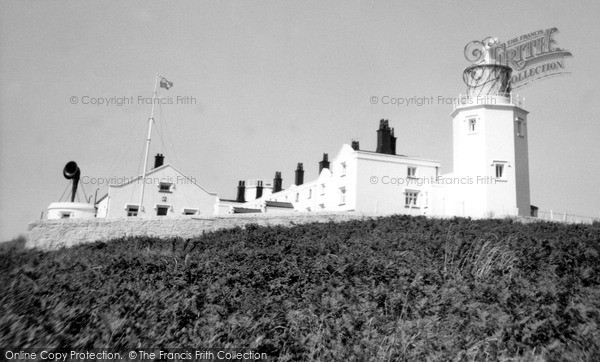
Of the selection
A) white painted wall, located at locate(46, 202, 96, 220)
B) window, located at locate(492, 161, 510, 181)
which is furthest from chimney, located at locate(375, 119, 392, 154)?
white painted wall, located at locate(46, 202, 96, 220)

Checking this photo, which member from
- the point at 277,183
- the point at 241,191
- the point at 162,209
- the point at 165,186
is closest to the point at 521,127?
the point at 165,186

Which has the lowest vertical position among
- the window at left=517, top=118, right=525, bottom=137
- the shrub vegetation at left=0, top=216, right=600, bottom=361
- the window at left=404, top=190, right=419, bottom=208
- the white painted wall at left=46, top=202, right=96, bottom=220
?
the shrub vegetation at left=0, top=216, right=600, bottom=361

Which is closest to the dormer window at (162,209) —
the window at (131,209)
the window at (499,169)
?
the window at (131,209)

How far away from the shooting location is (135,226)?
18.9 m

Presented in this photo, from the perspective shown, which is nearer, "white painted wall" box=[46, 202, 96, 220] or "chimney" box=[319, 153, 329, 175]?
"white painted wall" box=[46, 202, 96, 220]

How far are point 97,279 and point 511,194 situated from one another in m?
28.6

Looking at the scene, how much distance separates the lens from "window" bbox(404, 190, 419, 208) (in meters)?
35.4

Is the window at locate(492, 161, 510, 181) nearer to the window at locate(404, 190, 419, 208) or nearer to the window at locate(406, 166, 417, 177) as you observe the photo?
the window at locate(404, 190, 419, 208)

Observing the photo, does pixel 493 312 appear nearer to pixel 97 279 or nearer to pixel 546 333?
pixel 546 333

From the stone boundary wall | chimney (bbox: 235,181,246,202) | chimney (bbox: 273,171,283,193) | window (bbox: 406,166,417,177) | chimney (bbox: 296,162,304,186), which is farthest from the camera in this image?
chimney (bbox: 235,181,246,202)

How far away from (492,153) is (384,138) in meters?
10.9

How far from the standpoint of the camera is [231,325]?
4918 mm

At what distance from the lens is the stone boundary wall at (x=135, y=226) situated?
17461mm

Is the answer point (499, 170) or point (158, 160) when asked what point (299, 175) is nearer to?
point (158, 160)
